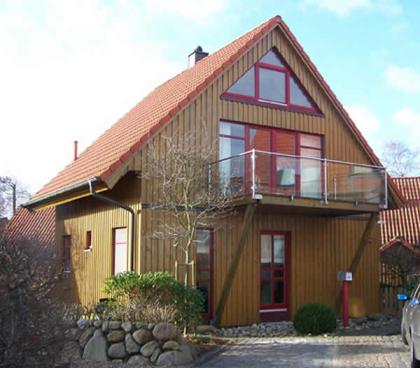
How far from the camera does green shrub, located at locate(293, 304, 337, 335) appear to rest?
14477 millimetres

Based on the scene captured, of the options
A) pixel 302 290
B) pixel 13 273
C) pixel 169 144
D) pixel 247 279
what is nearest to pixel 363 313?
pixel 302 290

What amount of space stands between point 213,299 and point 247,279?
1.11m

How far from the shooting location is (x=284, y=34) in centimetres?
1770

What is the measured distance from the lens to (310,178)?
15.8 m

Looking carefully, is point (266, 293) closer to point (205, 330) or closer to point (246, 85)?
point (205, 330)

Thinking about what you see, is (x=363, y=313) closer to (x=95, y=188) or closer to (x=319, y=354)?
(x=319, y=354)

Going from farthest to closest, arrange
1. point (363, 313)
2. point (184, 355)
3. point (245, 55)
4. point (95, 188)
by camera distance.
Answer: point (363, 313) → point (245, 55) → point (95, 188) → point (184, 355)

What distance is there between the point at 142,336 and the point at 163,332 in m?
0.39

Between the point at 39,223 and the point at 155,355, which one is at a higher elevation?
the point at 39,223

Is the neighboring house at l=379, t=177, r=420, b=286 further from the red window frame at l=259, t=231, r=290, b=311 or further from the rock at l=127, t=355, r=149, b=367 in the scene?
the rock at l=127, t=355, r=149, b=367

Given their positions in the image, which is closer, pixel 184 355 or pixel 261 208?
pixel 184 355

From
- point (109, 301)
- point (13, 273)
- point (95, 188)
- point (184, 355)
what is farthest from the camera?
point (95, 188)

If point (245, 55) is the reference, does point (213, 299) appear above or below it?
below

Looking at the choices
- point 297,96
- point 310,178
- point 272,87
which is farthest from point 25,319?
point 297,96
